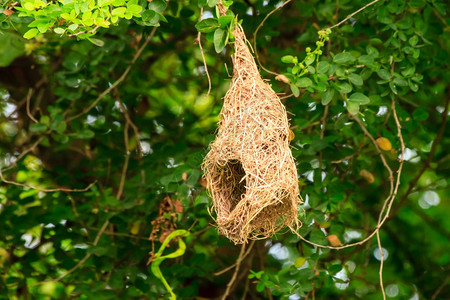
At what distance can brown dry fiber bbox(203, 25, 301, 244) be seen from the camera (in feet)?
7.35

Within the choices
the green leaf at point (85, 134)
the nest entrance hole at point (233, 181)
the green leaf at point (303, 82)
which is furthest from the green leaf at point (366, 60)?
the green leaf at point (85, 134)

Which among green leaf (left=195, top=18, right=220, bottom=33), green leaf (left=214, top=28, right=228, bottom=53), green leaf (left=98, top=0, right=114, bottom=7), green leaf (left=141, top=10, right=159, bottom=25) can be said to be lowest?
green leaf (left=214, top=28, right=228, bottom=53)

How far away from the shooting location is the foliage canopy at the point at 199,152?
306 centimetres

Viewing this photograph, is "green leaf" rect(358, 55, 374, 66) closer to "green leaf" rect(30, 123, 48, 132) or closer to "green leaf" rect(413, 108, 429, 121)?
"green leaf" rect(413, 108, 429, 121)

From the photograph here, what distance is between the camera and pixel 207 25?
228cm

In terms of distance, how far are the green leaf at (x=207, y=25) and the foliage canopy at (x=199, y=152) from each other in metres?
0.15

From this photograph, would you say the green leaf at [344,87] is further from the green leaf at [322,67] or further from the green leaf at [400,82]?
the green leaf at [400,82]

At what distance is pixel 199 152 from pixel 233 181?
0.57 meters

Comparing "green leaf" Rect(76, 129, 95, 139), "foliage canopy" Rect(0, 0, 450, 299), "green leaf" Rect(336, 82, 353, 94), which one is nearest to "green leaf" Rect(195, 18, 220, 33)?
"foliage canopy" Rect(0, 0, 450, 299)

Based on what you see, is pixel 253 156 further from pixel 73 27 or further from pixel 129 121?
pixel 129 121

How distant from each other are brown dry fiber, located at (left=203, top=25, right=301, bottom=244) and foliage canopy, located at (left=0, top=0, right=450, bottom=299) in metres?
0.22

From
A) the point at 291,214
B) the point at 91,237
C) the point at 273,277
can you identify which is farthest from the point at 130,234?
the point at 291,214

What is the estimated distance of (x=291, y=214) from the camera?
2.40 metres

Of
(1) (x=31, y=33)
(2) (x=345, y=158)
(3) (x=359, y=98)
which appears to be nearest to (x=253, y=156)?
(3) (x=359, y=98)
